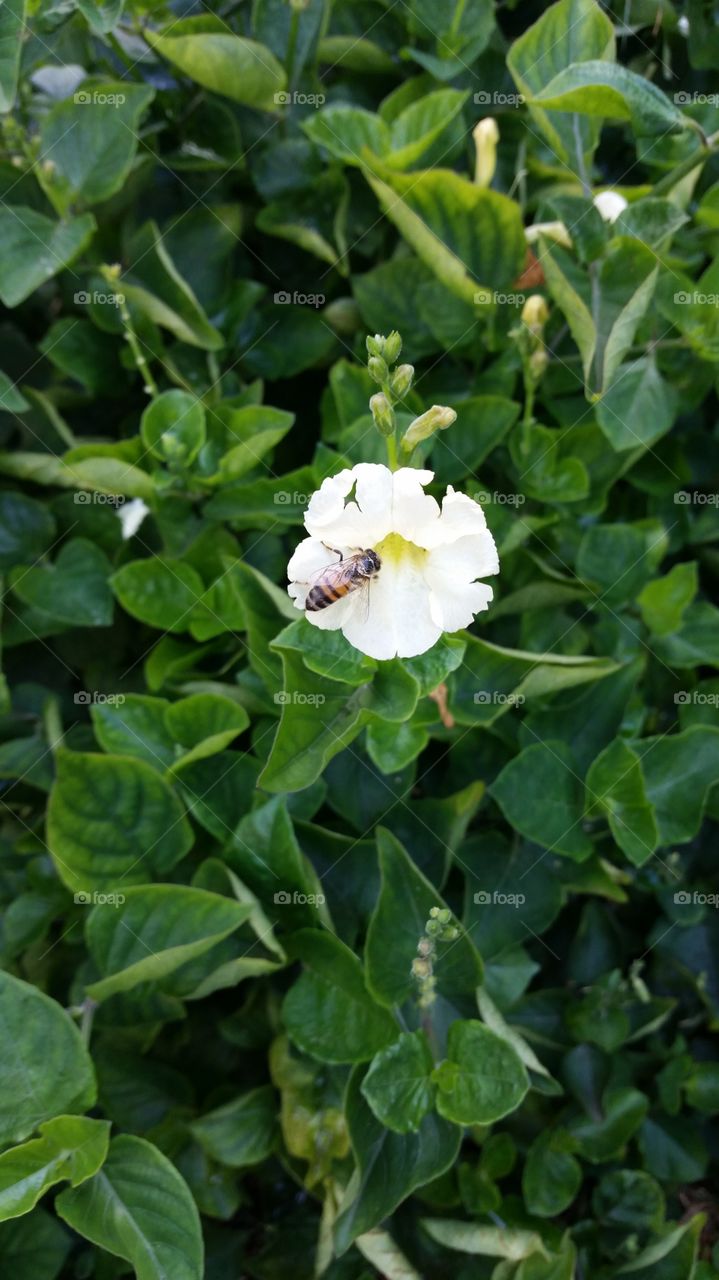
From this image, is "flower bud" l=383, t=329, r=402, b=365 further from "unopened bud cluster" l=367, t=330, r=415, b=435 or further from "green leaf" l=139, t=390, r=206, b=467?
"green leaf" l=139, t=390, r=206, b=467

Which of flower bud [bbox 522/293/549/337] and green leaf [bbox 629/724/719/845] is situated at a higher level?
flower bud [bbox 522/293/549/337]

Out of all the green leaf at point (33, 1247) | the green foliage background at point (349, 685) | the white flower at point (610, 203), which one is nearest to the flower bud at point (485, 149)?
the green foliage background at point (349, 685)

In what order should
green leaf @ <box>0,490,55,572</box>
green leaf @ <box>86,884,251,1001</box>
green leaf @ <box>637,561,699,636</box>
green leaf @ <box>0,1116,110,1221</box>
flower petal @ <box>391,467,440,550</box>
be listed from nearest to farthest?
flower petal @ <box>391,467,440,550</box>, green leaf @ <box>0,1116,110,1221</box>, green leaf @ <box>86,884,251,1001</box>, green leaf @ <box>637,561,699,636</box>, green leaf @ <box>0,490,55,572</box>

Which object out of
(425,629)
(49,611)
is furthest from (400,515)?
(49,611)

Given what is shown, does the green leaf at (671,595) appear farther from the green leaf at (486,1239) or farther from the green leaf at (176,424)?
the green leaf at (486,1239)

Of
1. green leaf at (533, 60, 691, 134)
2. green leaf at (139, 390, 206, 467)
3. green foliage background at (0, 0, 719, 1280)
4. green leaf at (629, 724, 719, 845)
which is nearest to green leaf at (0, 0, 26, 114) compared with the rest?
green foliage background at (0, 0, 719, 1280)

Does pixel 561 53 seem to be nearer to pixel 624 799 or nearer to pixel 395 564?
pixel 395 564
